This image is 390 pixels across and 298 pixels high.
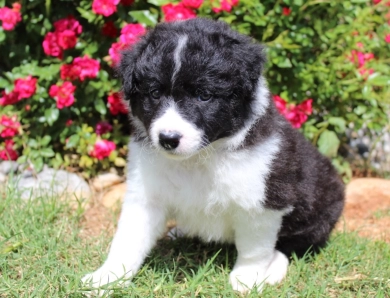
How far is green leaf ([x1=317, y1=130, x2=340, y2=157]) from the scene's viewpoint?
17.8 ft

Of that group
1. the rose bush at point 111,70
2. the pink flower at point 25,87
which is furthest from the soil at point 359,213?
the pink flower at point 25,87

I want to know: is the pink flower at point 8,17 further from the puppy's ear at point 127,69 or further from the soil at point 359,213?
the puppy's ear at point 127,69

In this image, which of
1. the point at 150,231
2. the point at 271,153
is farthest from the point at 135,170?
the point at 271,153

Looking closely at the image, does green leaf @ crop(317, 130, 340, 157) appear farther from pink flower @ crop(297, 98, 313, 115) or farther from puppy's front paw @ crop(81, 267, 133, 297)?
puppy's front paw @ crop(81, 267, 133, 297)

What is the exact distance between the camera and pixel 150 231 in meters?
3.72

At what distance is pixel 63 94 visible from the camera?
16.6ft


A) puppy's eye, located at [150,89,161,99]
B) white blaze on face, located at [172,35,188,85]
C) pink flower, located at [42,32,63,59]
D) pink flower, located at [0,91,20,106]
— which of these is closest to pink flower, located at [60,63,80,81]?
pink flower, located at [42,32,63,59]

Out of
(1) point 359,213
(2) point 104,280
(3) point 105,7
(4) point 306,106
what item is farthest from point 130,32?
(1) point 359,213

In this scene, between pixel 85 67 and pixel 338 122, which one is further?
pixel 338 122

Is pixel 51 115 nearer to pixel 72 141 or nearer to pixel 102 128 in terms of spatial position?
pixel 72 141

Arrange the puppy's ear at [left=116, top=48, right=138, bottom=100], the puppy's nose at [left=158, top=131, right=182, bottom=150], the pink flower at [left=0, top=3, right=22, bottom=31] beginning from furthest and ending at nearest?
the pink flower at [left=0, top=3, right=22, bottom=31] → the puppy's ear at [left=116, top=48, right=138, bottom=100] → the puppy's nose at [left=158, top=131, right=182, bottom=150]

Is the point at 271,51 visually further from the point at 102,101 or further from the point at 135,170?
the point at 135,170

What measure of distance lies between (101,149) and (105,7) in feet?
4.28

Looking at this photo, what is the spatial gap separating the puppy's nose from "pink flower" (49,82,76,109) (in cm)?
217
